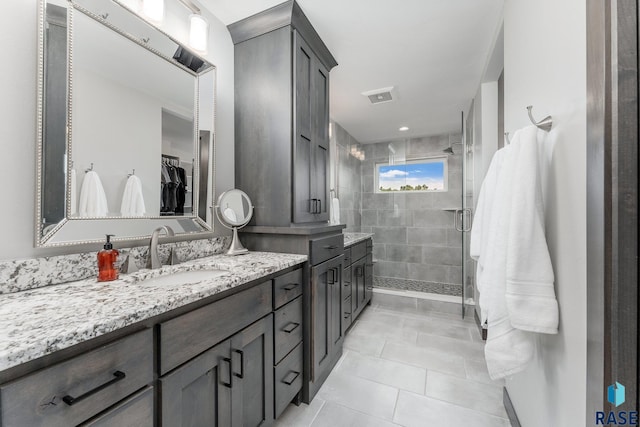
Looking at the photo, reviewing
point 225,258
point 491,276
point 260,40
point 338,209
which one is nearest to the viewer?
point 491,276

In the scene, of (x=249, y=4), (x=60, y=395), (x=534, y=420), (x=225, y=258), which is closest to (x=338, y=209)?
(x=225, y=258)

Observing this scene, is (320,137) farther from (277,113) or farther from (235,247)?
(235,247)

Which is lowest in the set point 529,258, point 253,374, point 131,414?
point 253,374

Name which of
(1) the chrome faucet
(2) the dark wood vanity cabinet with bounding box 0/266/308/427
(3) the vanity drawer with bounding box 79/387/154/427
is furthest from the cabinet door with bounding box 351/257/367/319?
(3) the vanity drawer with bounding box 79/387/154/427

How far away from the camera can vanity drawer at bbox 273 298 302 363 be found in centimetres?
131

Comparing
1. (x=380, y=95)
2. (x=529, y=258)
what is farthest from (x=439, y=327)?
(x=380, y=95)

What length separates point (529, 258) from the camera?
90cm

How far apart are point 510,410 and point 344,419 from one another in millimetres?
960

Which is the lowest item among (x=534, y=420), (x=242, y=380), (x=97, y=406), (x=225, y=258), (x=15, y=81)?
(x=534, y=420)

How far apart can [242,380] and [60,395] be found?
2.14 feet

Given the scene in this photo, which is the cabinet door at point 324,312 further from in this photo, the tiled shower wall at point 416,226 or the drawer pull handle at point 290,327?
the tiled shower wall at point 416,226

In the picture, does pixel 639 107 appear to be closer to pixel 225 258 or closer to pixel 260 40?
pixel 225 258

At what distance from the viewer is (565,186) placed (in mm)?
868

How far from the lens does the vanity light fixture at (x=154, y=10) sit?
1257 millimetres
